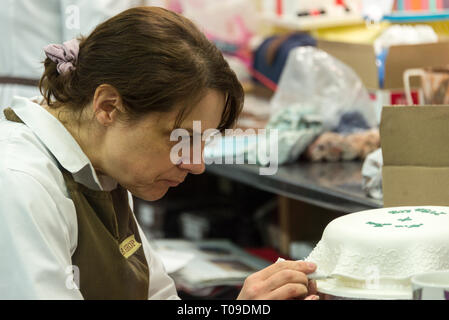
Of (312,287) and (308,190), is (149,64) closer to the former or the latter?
(312,287)

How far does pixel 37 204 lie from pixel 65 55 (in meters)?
0.33

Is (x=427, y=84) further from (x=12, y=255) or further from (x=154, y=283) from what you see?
(x=12, y=255)

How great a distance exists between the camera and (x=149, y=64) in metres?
1.24

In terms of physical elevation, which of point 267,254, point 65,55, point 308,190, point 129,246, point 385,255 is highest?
point 65,55

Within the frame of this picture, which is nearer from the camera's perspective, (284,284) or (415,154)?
(284,284)

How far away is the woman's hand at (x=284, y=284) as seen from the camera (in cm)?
118

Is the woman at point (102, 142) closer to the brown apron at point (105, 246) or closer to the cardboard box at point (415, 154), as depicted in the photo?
the brown apron at point (105, 246)

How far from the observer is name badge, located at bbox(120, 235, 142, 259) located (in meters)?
1.45

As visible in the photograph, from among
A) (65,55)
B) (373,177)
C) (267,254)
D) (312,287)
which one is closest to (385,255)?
(312,287)

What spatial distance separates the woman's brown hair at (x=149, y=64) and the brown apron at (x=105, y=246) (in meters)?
0.17

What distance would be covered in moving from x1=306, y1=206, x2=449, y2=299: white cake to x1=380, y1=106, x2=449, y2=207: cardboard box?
23 centimetres

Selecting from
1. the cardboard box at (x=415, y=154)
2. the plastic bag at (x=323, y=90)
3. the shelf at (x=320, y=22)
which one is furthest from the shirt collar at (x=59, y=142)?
the shelf at (x=320, y=22)

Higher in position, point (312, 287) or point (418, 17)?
point (418, 17)

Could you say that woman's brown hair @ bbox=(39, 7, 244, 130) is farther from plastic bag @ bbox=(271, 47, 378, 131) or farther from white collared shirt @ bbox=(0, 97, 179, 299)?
plastic bag @ bbox=(271, 47, 378, 131)
